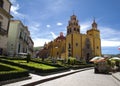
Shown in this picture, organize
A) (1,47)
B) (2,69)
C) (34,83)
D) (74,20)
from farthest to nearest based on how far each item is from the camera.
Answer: (74,20)
(1,47)
(2,69)
(34,83)

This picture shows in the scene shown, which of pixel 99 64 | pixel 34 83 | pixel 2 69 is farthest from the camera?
pixel 99 64

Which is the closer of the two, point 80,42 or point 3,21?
point 3,21

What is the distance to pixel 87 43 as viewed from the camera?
67.2 meters

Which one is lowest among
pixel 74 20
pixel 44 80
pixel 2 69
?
pixel 44 80

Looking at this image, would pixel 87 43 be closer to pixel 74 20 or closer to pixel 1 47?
pixel 74 20

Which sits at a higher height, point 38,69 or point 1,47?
point 1,47

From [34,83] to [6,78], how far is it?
1917 millimetres

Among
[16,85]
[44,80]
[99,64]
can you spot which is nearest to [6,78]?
[16,85]

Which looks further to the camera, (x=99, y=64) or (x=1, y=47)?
(x=1, y=47)

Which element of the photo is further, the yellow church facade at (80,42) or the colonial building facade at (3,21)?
the yellow church facade at (80,42)

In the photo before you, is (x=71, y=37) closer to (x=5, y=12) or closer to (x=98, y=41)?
(x=98, y=41)

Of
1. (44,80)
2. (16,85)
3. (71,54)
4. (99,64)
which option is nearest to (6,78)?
(16,85)

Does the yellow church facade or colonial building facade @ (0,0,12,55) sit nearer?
colonial building facade @ (0,0,12,55)

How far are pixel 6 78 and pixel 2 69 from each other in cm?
277
